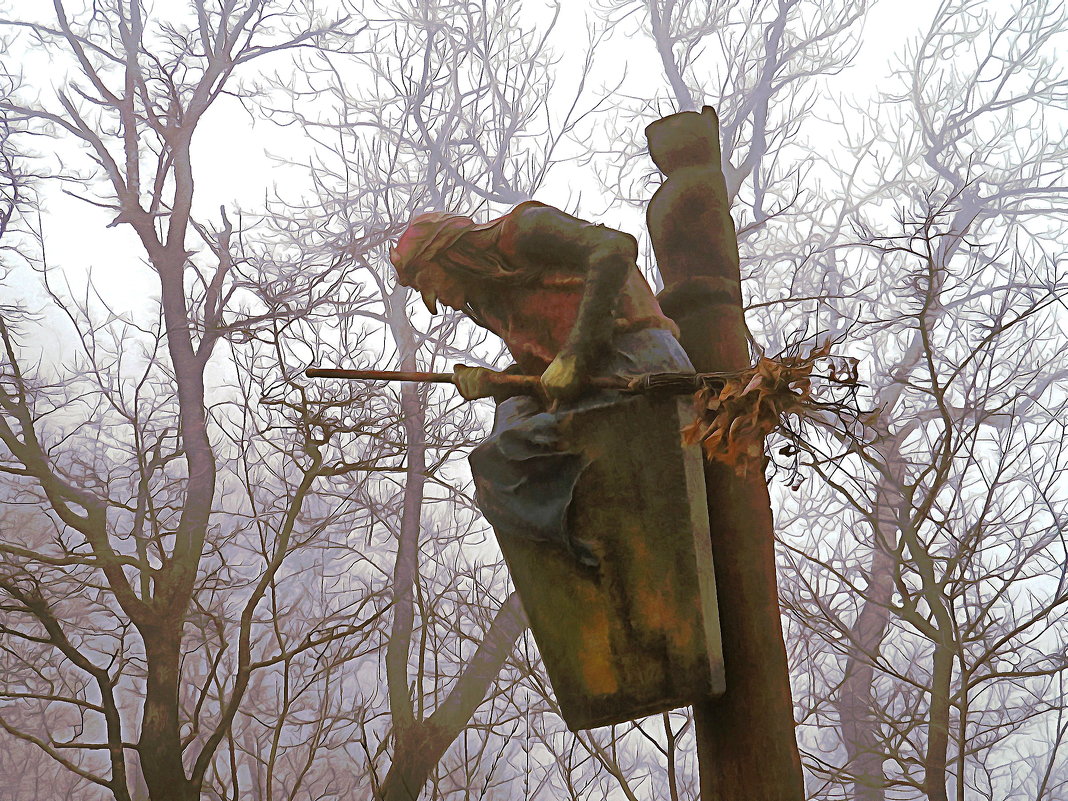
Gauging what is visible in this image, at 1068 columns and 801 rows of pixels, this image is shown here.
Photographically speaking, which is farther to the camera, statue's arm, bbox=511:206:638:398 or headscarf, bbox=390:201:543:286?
headscarf, bbox=390:201:543:286

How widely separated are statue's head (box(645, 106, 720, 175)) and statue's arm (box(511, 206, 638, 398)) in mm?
367

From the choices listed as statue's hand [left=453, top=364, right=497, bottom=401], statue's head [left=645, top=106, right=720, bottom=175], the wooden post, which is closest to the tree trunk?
statue's hand [left=453, top=364, right=497, bottom=401]

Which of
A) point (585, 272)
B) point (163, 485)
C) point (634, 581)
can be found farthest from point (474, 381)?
point (163, 485)

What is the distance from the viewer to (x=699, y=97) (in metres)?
7.86

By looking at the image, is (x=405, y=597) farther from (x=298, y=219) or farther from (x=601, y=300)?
(x=601, y=300)

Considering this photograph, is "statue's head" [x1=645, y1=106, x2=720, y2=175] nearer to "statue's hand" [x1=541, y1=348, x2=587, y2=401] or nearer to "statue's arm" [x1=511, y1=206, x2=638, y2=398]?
"statue's arm" [x1=511, y1=206, x2=638, y2=398]

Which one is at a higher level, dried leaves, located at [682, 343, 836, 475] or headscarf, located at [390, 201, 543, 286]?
headscarf, located at [390, 201, 543, 286]

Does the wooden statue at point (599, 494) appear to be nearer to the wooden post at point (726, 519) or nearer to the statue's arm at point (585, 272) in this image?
the statue's arm at point (585, 272)

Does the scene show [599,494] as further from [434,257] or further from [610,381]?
[434,257]

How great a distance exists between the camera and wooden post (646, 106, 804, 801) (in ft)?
6.77

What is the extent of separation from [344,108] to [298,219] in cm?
98

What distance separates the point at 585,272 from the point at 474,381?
0.39m

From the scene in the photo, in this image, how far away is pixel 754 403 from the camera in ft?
6.19

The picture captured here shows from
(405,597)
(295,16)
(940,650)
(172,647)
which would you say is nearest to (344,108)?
(295,16)
